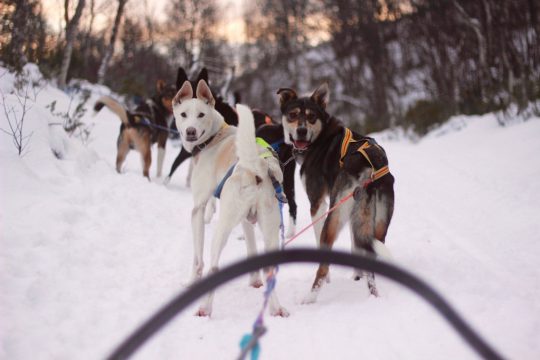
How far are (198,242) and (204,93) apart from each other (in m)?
1.37

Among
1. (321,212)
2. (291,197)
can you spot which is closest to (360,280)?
(321,212)

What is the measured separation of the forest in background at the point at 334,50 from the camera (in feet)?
36.7

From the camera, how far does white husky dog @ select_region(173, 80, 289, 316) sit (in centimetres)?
304

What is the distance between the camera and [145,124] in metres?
7.89

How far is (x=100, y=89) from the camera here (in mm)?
14062

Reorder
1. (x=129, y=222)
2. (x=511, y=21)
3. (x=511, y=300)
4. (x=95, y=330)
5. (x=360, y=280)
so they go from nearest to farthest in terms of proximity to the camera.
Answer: (x=95, y=330) < (x=511, y=300) < (x=360, y=280) < (x=129, y=222) < (x=511, y=21)

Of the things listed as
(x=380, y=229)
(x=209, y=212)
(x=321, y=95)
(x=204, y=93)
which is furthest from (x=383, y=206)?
(x=209, y=212)

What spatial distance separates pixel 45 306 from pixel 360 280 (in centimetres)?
252

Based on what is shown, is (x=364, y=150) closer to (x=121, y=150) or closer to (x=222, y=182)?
(x=222, y=182)

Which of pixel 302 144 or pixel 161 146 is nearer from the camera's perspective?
pixel 302 144

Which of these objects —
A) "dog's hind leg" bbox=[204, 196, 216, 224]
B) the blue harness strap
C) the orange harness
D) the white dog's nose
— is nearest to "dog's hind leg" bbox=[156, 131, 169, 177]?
"dog's hind leg" bbox=[204, 196, 216, 224]

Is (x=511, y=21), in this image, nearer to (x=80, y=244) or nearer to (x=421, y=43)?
(x=421, y=43)

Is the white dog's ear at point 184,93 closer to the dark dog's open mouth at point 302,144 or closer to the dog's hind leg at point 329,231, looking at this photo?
the dark dog's open mouth at point 302,144

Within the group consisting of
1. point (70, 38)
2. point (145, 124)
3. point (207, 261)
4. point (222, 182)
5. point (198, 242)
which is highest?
point (70, 38)
